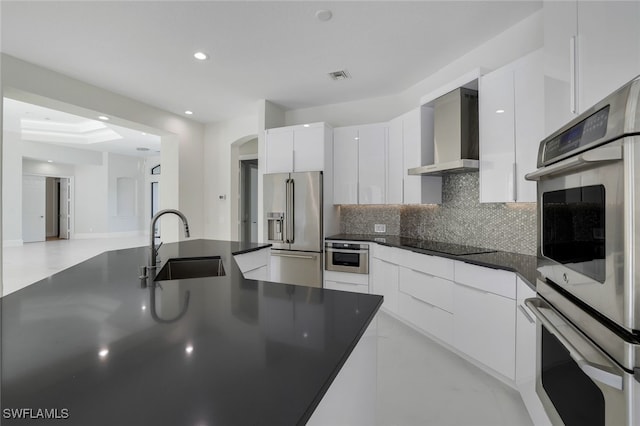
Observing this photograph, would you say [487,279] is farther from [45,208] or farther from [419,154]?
[45,208]

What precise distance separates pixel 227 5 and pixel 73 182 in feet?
37.4

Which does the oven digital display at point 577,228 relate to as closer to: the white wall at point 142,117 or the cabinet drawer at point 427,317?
the cabinet drawer at point 427,317

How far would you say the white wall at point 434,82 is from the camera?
2.47 metres

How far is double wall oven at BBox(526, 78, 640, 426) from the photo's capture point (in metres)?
0.73

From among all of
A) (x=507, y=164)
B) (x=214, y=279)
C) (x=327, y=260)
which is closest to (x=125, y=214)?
(x=327, y=260)

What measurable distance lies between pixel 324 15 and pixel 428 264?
2.42 metres

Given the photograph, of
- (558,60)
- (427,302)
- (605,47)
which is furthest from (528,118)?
(427,302)

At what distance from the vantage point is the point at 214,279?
155cm

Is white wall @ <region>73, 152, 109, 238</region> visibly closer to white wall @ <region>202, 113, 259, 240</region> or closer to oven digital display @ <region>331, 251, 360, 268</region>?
white wall @ <region>202, 113, 259, 240</region>

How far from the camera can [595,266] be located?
88 cm

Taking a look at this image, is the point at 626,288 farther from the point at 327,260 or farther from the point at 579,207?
the point at 327,260

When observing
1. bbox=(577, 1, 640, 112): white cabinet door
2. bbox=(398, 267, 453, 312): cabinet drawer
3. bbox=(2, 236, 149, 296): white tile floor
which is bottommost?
bbox=(2, 236, 149, 296): white tile floor

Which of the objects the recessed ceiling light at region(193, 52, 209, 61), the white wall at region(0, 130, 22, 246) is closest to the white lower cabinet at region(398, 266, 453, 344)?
the recessed ceiling light at region(193, 52, 209, 61)

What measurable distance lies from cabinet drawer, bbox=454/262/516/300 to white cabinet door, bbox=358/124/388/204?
160cm
